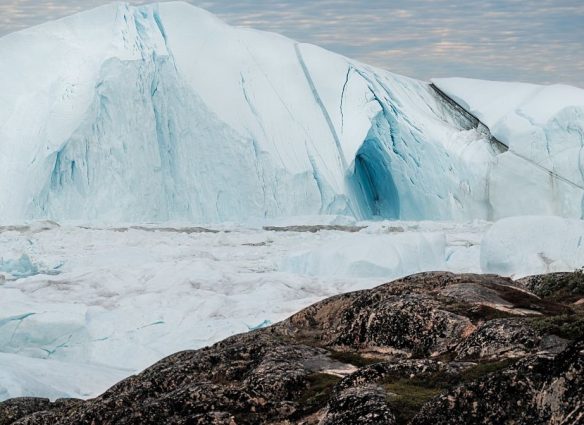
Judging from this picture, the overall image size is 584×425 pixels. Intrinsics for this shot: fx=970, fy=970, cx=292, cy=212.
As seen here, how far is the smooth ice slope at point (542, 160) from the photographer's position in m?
A: 31.7

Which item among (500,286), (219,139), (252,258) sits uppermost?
(500,286)

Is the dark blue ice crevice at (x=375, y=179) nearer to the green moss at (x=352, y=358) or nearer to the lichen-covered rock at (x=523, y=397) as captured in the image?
the green moss at (x=352, y=358)

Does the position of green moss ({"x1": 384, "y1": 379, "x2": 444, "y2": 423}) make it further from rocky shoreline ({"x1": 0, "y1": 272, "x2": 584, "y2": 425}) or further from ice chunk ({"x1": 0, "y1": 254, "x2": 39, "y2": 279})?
ice chunk ({"x1": 0, "y1": 254, "x2": 39, "y2": 279})

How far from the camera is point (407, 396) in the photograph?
586cm

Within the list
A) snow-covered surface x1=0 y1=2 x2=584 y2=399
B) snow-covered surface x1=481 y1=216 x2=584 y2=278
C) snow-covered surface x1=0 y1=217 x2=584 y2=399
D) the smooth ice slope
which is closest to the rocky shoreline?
snow-covered surface x1=0 y1=217 x2=584 y2=399

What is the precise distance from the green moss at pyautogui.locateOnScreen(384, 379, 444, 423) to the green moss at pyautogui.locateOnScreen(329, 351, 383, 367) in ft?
3.56

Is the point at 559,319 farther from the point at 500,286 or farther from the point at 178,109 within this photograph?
the point at 178,109

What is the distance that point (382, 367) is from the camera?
6.40m

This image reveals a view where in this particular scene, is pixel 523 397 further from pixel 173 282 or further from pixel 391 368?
pixel 173 282

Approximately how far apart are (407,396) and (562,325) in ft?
4.13

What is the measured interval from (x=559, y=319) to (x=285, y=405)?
6.39 ft

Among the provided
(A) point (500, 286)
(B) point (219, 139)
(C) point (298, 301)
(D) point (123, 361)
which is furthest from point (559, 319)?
(B) point (219, 139)

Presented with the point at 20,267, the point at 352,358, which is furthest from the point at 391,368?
the point at 20,267

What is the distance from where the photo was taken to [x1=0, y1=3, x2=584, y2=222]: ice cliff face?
3141cm
